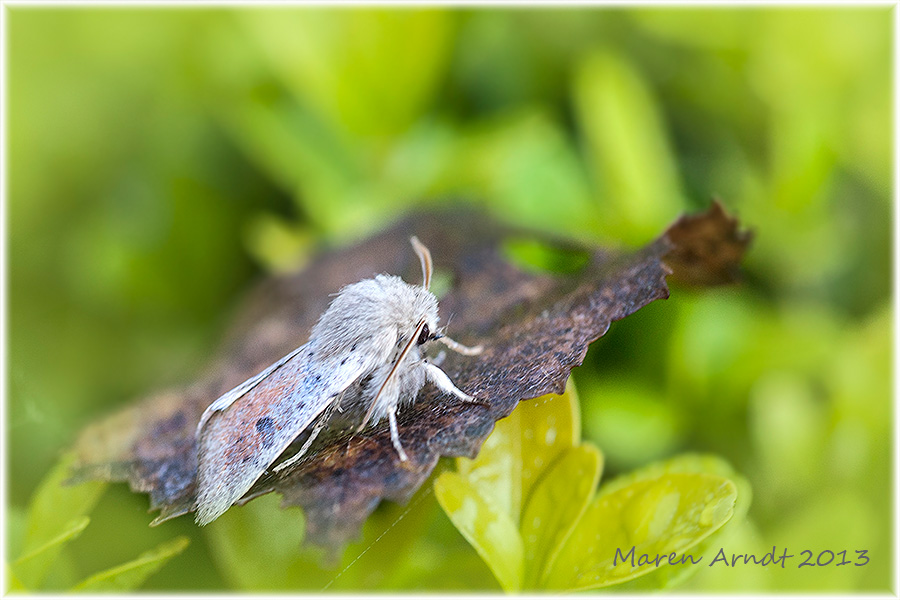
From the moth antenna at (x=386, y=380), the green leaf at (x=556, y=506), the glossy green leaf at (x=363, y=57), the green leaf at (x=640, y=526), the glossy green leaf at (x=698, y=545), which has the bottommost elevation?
the glossy green leaf at (x=698, y=545)

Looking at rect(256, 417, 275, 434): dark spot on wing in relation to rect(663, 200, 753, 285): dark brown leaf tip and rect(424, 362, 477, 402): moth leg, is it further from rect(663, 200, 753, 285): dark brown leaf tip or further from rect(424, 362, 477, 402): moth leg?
rect(663, 200, 753, 285): dark brown leaf tip

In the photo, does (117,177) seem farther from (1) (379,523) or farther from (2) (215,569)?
(1) (379,523)

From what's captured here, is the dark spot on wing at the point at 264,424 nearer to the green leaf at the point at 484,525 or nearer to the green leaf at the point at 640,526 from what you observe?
the green leaf at the point at 484,525

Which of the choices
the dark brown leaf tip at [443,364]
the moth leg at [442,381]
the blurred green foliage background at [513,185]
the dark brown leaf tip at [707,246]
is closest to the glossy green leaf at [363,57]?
the blurred green foliage background at [513,185]

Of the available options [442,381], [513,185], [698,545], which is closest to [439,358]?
[442,381]

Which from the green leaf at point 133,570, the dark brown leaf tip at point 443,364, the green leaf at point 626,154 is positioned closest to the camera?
the dark brown leaf tip at point 443,364

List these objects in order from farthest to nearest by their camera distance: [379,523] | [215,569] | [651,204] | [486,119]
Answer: [486,119] → [651,204] → [215,569] → [379,523]

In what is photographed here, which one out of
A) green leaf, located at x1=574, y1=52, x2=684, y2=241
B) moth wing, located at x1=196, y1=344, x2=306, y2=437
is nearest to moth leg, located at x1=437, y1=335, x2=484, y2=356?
moth wing, located at x1=196, y1=344, x2=306, y2=437

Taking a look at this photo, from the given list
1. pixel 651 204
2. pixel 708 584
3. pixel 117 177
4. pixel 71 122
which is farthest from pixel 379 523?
pixel 71 122

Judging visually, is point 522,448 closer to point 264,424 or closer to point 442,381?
point 442,381
